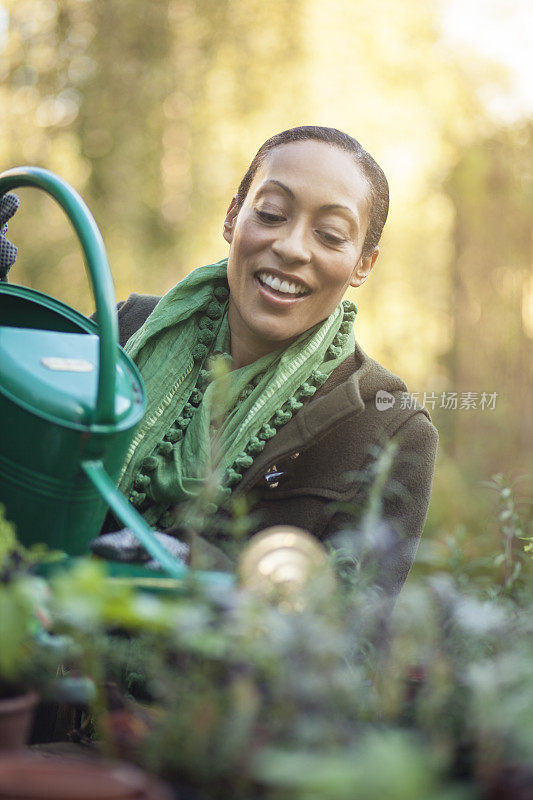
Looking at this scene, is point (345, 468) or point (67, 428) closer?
point (67, 428)

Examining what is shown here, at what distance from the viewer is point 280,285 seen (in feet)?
5.41

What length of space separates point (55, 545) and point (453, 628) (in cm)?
49

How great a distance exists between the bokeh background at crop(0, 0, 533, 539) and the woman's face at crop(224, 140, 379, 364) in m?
4.71

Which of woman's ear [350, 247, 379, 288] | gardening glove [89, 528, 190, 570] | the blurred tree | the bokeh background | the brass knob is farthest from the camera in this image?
the bokeh background

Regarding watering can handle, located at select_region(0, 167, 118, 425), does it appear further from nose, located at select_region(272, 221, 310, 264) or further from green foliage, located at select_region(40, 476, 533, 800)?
nose, located at select_region(272, 221, 310, 264)

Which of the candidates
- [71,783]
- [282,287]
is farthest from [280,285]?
[71,783]

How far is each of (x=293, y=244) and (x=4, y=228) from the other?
51 centimetres

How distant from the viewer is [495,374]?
5.72m

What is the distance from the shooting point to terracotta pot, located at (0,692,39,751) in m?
0.73

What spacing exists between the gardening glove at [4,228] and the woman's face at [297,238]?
→ 1.43 feet

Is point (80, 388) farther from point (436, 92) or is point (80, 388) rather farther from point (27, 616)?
point (436, 92)

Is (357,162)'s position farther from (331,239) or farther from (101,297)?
(101,297)

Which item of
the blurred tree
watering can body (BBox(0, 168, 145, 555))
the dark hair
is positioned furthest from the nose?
the blurred tree

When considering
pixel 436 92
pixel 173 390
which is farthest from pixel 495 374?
pixel 173 390
